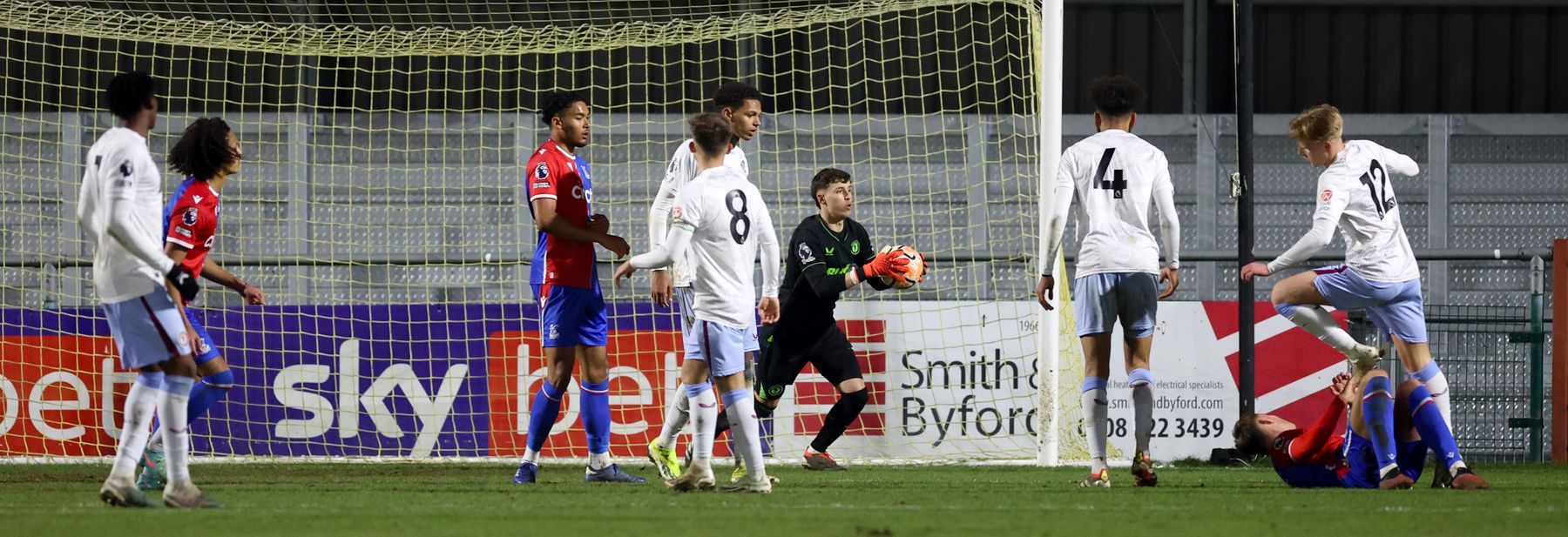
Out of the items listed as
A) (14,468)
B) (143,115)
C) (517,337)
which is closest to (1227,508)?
(143,115)

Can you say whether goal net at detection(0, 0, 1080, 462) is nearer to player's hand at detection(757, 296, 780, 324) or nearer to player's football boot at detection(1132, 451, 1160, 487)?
player's football boot at detection(1132, 451, 1160, 487)

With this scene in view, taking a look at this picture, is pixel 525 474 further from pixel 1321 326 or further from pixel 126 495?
pixel 1321 326

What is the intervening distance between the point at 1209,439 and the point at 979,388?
1.55 m

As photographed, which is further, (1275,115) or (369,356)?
(1275,115)

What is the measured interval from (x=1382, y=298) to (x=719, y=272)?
9.24ft

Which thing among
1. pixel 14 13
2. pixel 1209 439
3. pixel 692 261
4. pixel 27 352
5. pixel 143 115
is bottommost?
pixel 1209 439

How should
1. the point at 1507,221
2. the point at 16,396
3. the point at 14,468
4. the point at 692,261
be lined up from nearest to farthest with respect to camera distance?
the point at 692,261 → the point at 14,468 → the point at 16,396 → the point at 1507,221

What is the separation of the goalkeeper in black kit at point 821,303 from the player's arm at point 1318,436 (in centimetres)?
239

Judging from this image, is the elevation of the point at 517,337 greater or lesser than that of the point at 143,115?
lesser

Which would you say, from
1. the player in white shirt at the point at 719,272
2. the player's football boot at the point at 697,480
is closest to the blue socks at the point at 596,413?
the player's football boot at the point at 697,480

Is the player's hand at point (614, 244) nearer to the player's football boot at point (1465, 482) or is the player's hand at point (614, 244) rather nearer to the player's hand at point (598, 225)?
the player's hand at point (598, 225)

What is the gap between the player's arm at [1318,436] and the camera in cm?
611

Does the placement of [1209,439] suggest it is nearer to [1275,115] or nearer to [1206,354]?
[1206,354]

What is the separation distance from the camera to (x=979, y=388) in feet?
33.4
